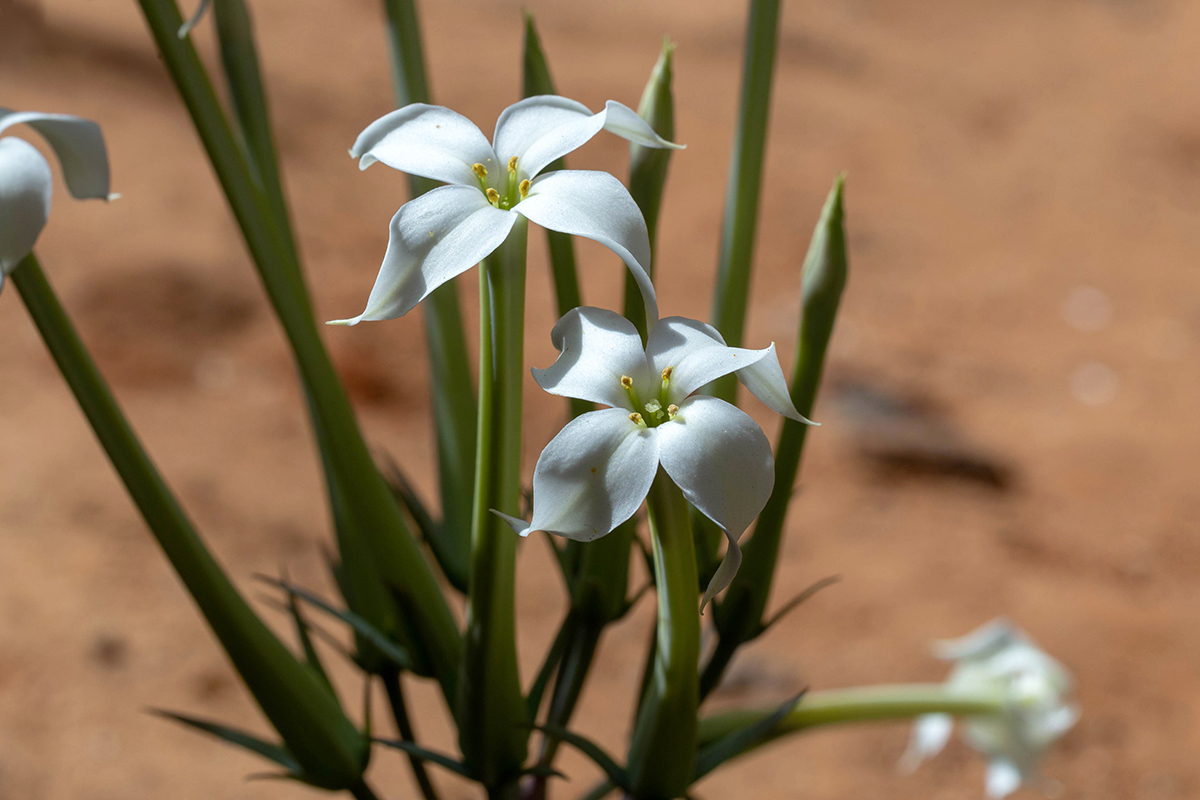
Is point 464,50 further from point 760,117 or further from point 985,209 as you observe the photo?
point 760,117

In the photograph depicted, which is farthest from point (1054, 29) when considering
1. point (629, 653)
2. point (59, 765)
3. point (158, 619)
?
point (59, 765)

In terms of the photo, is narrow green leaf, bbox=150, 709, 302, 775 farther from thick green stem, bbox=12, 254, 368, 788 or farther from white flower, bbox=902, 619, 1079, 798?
white flower, bbox=902, 619, 1079, 798

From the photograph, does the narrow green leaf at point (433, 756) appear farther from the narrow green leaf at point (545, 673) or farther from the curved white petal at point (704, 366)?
the curved white petal at point (704, 366)

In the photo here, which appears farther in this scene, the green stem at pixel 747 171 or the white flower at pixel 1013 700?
the white flower at pixel 1013 700

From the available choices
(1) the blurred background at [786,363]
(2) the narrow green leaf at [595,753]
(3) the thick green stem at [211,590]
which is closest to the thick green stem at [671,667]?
(2) the narrow green leaf at [595,753]

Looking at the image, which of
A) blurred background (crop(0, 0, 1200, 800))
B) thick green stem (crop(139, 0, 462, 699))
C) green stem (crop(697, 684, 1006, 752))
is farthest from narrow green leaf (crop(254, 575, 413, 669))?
blurred background (crop(0, 0, 1200, 800))

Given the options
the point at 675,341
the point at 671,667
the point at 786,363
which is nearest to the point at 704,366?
the point at 675,341
